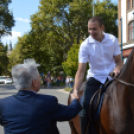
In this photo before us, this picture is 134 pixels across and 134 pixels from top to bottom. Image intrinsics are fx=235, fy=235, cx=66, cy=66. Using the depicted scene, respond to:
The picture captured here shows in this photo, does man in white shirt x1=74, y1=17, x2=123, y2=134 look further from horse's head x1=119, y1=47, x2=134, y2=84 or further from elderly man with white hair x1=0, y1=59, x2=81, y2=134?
elderly man with white hair x1=0, y1=59, x2=81, y2=134

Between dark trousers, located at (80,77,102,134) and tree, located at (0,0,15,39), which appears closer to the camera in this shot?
dark trousers, located at (80,77,102,134)

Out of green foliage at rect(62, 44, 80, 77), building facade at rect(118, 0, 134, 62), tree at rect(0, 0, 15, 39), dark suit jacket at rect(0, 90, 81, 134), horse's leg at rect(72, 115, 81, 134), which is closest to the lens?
dark suit jacket at rect(0, 90, 81, 134)

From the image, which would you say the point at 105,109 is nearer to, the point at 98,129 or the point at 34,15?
the point at 98,129

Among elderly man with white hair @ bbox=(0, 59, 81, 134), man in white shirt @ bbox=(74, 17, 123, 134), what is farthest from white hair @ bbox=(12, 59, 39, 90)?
man in white shirt @ bbox=(74, 17, 123, 134)

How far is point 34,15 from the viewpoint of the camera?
40844mm

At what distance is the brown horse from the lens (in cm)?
285

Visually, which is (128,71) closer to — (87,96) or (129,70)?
(129,70)

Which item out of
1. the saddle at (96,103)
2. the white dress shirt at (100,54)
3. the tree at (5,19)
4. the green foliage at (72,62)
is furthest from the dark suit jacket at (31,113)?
the tree at (5,19)

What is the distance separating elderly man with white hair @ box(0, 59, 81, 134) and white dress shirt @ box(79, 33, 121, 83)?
114 centimetres

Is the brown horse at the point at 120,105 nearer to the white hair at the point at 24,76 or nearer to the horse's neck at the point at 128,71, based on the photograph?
the horse's neck at the point at 128,71

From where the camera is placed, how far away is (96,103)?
3238mm

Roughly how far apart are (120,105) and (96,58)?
2.53 ft

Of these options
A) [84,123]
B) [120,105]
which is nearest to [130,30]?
[84,123]

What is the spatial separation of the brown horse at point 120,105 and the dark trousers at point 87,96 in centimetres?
29
